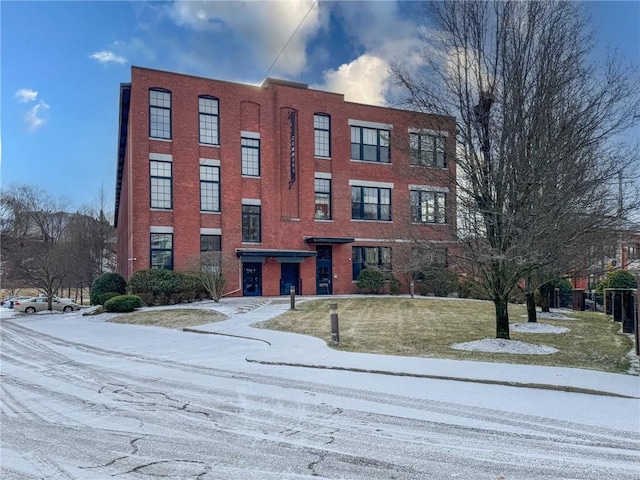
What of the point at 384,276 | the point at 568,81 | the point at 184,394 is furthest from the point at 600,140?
the point at 384,276

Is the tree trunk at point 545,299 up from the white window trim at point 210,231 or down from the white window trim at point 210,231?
down

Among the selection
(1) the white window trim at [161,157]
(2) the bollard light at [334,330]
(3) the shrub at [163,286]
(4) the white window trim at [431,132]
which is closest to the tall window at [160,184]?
(1) the white window trim at [161,157]

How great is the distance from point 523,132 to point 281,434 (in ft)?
30.1

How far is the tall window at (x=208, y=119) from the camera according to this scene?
30.1m

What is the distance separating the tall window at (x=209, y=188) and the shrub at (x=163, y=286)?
4.83 metres

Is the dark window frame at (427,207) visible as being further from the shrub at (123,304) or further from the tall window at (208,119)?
the tall window at (208,119)

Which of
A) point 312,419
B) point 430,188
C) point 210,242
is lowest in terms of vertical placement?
point 312,419

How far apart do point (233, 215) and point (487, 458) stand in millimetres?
26491

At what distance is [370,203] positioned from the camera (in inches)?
1330

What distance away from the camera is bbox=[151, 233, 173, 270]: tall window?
28406 millimetres

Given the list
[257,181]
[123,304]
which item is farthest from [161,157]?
[123,304]

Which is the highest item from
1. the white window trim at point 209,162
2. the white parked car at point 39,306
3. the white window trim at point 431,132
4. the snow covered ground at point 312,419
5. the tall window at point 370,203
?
the white window trim at point 209,162

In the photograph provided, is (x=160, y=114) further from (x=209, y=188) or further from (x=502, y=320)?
(x=502, y=320)

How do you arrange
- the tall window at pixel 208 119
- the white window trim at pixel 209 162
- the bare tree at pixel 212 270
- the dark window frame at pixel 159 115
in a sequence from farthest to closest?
the tall window at pixel 208 119
the white window trim at pixel 209 162
the dark window frame at pixel 159 115
the bare tree at pixel 212 270
